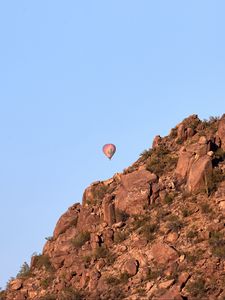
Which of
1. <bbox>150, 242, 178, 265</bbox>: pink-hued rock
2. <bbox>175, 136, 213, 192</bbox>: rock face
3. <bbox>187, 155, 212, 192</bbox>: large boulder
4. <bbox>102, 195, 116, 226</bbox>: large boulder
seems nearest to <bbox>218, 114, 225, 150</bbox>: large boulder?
<bbox>175, 136, 213, 192</bbox>: rock face

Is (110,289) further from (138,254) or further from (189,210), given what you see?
(189,210)

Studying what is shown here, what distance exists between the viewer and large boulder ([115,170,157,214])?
64.3 meters

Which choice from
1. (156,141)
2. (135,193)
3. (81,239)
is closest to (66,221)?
(81,239)

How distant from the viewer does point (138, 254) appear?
60.1 m

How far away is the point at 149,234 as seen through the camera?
60.8 m

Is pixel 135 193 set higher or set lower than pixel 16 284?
higher

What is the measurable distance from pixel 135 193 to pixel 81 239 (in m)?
4.92

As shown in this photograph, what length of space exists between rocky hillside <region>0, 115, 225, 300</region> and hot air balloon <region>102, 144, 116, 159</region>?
57.0ft

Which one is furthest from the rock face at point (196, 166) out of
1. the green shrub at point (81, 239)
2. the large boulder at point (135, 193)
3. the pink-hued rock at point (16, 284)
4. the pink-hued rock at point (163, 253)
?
the pink-hued rock at point (16, 284)

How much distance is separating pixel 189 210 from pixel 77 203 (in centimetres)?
1231

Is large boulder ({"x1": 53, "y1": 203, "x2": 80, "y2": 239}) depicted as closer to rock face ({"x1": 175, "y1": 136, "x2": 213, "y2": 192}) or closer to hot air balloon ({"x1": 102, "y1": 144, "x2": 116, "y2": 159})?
rock face ({"x1": 175, "y1": 136, "x2": 213, "y2": 192})

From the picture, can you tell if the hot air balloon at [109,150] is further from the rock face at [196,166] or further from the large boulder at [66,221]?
the rock face at [196,166]

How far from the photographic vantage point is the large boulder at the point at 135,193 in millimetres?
64312

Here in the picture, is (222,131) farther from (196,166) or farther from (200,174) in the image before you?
→ (200,174)
